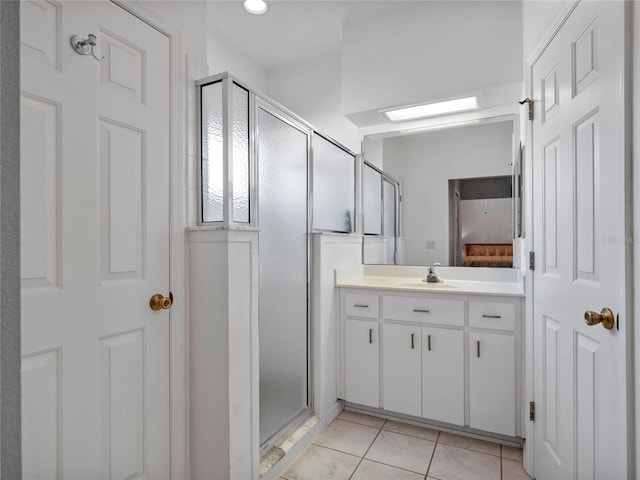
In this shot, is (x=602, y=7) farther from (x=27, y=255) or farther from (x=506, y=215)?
(x=27, y=255)

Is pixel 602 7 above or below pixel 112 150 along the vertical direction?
above

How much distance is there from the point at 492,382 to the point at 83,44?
8.11 feet

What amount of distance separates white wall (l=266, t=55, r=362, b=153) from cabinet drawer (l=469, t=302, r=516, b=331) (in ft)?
5.49

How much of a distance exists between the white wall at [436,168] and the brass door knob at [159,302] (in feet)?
6.38

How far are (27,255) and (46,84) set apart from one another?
1.72ft

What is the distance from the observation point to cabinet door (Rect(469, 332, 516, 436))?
6.54ft

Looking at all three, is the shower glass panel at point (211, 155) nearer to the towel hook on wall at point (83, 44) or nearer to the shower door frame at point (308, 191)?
the shower door frame at point (308, 191)

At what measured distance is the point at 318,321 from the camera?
225 centimetres

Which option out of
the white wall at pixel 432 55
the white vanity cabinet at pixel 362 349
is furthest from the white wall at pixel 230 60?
the white vanity cabinet at pixel 362 349

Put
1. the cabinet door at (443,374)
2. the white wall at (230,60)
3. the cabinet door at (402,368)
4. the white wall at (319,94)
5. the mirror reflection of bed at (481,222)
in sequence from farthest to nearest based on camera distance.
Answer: the white wall at (319,94), the white wall at (230,60), the mirror reflection of bed at (481,222), the cabinet door at (402,368), the cabinet door at (443,374)

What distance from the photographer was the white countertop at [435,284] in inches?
84.8

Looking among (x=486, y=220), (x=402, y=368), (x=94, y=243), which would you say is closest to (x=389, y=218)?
(x=486, y=220)

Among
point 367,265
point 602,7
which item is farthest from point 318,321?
point 602,7

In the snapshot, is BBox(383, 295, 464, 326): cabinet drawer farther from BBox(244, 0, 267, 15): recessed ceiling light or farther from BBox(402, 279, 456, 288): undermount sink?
BBox(244, 0, 267, 15): recessed ceiling light
